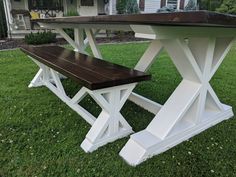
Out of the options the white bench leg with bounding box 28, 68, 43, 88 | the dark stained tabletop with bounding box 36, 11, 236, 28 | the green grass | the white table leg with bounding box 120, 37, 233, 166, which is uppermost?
the dark stained tabletop with bounding box 36, 11, 236, 28

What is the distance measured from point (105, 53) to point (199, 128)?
4126mm

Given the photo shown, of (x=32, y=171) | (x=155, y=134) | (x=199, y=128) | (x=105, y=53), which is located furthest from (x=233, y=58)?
(x=32, y=171)

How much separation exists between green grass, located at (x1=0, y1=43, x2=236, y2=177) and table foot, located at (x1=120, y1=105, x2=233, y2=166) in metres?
0.05

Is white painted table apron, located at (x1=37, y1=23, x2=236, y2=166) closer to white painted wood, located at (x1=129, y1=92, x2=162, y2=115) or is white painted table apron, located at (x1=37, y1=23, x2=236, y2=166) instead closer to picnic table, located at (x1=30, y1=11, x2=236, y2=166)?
picnic table, located at (x1=30, y1=11, x2=236, y2=166)

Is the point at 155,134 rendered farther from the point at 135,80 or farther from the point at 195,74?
the point at 195,74

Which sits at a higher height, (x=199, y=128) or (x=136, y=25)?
(x=136, y=25)

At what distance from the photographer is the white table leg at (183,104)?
1667 millimetres

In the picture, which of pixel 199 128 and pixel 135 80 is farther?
pixel 199 128

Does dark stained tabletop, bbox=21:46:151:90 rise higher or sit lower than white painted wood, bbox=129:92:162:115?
higher

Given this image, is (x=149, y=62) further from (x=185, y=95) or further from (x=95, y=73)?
(x=95, y=73)

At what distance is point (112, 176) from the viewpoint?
5.03ft

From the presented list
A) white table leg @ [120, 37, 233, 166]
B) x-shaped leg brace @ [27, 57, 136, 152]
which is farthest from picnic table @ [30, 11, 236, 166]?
x-shaped leg brace @ [27, 57, 136, 152]

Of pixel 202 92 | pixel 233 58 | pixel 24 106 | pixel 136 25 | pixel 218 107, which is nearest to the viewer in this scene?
pixel 136 25

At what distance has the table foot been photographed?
166 centimetres
